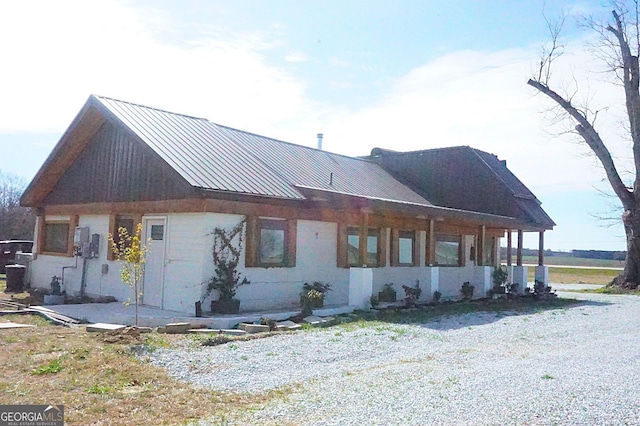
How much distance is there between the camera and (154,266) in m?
12.9

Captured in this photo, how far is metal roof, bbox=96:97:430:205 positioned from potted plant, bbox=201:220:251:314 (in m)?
0.99

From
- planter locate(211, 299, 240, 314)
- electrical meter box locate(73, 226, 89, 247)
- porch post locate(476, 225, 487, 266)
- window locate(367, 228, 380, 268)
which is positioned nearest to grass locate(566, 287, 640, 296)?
porch post locate(476, 225, 487, 266)

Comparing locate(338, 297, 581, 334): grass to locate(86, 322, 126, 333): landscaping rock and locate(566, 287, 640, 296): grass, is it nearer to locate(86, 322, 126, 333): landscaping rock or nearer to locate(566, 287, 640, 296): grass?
locate(86, 322, 126, 333): landscaping rock

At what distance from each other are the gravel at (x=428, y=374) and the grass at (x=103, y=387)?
0.32 metres

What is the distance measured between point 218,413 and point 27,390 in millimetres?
2213

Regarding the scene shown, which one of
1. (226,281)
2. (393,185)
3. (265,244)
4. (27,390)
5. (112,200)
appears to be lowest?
(27,390)

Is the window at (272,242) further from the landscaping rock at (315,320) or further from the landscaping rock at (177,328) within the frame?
the landscaping rock at (177,328)

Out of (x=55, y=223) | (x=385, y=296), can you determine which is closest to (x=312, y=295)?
(x=385, y=296)

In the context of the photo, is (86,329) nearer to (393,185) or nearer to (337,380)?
(337,380)

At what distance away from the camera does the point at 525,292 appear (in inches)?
797

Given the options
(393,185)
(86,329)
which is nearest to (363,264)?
(86,329)

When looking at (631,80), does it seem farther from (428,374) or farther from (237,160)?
(428,374)

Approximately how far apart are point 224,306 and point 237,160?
405 cm

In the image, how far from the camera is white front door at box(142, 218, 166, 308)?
12.7m
